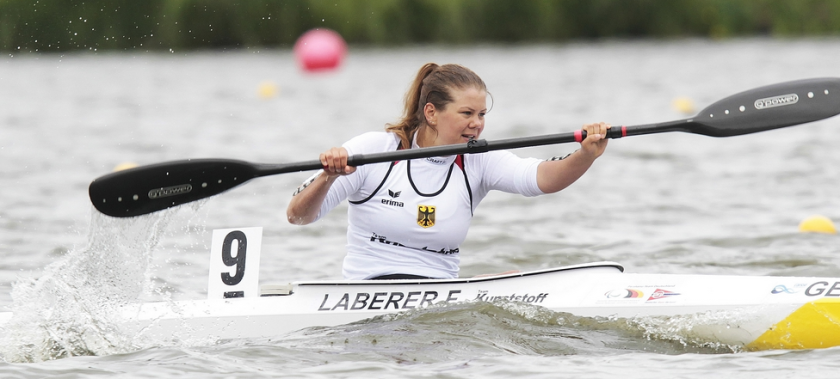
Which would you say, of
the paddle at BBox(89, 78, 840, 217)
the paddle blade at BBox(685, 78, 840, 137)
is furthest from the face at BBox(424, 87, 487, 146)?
the paddle blade at BBox(685, 78, 840, 137)

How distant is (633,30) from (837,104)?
83.7 ft

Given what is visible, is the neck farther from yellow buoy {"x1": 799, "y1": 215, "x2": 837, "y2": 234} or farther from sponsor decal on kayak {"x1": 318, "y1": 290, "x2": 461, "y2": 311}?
yellow buoy {"x1": 799, "y1": 215, "x2": 837, "y2": 234}

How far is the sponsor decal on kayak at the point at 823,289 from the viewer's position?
4688 mm

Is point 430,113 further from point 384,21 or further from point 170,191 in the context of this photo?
point 384,21

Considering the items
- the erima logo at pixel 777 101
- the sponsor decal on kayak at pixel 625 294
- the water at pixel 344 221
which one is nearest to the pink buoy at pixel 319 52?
the water at pixel 344 221

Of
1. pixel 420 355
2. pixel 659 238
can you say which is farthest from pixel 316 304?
pixel 659 238

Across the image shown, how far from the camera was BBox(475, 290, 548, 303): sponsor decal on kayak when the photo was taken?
4883 millimetres

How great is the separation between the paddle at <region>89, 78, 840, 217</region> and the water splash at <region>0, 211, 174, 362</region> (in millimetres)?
208

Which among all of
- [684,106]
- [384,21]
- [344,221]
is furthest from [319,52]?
[344,221]

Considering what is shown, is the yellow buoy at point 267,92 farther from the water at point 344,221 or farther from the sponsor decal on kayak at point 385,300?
the sponsor decal on kayak at point 385,300

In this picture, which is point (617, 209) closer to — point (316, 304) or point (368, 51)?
point (316, 304)

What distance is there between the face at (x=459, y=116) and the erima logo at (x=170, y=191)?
4.07 feet

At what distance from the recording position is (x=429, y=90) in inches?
189

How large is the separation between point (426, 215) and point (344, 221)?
419cm
